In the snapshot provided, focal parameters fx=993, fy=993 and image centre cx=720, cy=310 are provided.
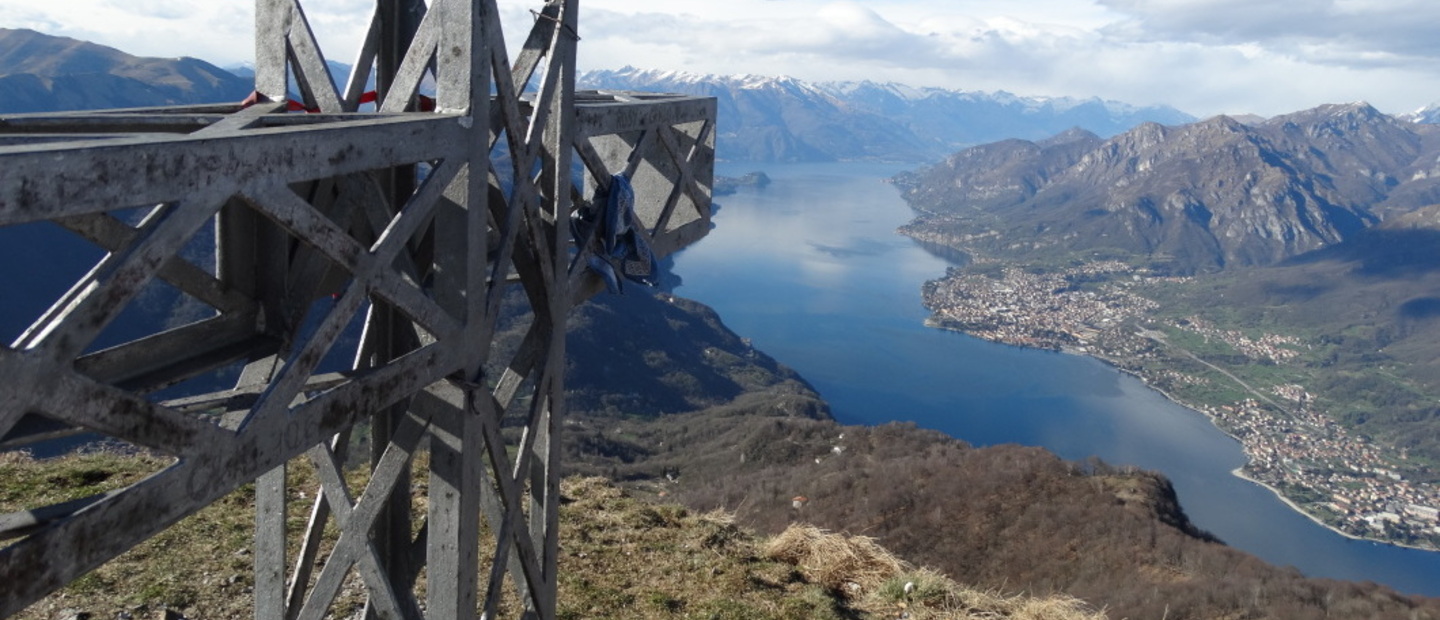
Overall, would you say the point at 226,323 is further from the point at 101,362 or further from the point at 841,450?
the point at 841,450

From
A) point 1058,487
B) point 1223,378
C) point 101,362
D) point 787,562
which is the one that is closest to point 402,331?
point 101,362

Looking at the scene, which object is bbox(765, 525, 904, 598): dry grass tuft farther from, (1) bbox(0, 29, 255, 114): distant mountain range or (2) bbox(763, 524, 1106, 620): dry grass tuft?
(1) bbox(0, 29, 255, 114): distant mountain range

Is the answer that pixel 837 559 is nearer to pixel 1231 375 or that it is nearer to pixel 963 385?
Result: pixel 963 385

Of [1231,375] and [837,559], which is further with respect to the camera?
[1231,375]

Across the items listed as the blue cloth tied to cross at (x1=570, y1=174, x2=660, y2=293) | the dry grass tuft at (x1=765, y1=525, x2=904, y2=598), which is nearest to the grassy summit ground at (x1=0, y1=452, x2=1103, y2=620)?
the dry grass tuft at (x1=765, y1=525, x2=904, y2=598)

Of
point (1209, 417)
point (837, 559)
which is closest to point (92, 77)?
point (1209, 417)

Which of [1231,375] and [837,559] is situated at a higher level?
[837,559]
